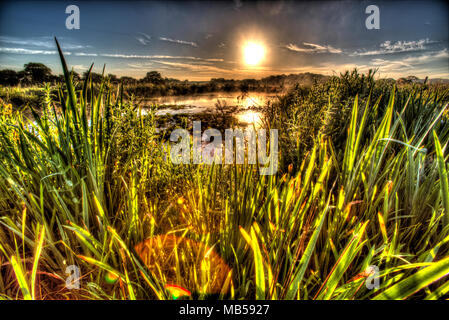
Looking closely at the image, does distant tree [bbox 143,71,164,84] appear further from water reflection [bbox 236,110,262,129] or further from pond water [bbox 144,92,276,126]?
water reflection [bbox 236,110,262,129]

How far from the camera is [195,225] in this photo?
0.78 m

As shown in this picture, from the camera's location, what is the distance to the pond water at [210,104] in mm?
1585

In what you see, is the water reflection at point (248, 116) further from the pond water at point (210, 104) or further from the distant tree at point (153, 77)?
the distant tree at point (153, 77)

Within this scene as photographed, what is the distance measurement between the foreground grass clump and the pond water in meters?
0.72

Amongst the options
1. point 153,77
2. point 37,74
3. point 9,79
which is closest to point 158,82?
point 153,77

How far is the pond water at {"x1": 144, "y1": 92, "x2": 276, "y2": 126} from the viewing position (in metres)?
1.58

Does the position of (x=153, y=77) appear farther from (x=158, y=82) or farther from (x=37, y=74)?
(x=37, y=74)

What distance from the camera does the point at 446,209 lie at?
27.1 inches

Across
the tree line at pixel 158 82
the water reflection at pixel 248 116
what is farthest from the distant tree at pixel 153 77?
the water reflection at pixel 248 116

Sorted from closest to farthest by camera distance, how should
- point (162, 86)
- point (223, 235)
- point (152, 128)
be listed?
point (223, 235)
point (152, 128)
point (162, 86)

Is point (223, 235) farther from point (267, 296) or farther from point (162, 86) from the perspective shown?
point (162, 86)
